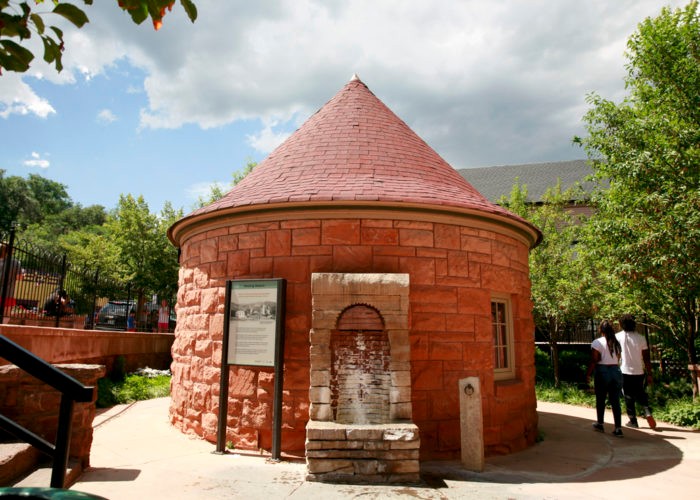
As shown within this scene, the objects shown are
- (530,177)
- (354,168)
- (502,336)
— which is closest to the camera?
(354,168)

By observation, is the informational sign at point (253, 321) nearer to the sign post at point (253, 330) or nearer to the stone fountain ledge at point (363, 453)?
the sign post at point (253, 330)

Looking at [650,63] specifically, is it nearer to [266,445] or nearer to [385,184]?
[385,184]

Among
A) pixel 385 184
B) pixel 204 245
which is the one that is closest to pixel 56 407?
pixel 204 245

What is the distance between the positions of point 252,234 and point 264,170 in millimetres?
1591

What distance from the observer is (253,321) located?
245 inches

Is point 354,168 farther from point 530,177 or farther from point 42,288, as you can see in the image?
point 530,177

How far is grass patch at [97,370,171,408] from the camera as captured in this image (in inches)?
391

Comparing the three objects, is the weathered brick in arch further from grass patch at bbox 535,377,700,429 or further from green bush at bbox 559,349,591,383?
green bush at bbox 559,349,591,383

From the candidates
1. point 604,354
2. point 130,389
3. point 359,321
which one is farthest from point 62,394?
point 130,389

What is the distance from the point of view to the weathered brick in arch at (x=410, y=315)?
20.1ft

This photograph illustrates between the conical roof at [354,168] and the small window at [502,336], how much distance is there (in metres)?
1.41

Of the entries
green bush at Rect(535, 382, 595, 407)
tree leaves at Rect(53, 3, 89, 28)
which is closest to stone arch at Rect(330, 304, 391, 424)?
tree leaves at Rect(53, 3, 89, 28)

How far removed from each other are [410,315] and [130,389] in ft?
25.4

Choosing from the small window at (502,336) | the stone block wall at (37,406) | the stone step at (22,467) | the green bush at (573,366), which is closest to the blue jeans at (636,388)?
the small window at (502,336)
